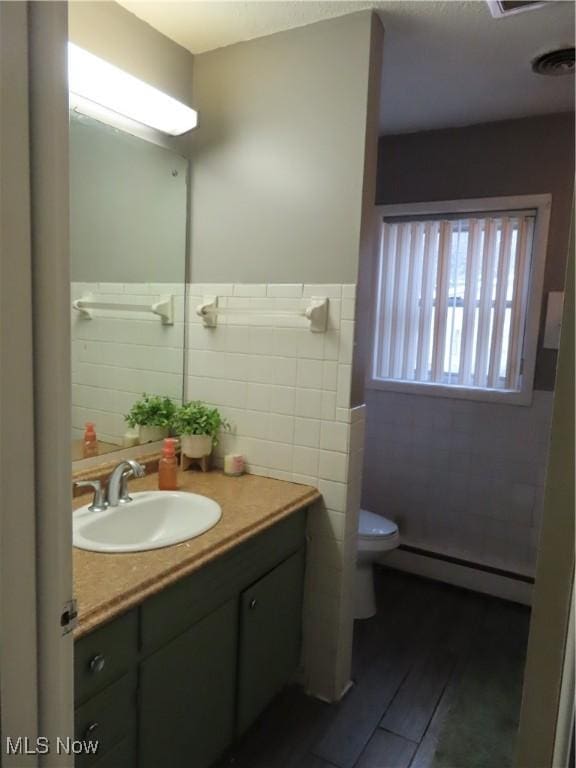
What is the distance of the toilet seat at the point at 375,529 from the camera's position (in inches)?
93.3

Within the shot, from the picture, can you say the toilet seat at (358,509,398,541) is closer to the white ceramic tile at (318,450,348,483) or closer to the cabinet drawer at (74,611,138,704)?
the white ceramic tile at (318,450,348,483)

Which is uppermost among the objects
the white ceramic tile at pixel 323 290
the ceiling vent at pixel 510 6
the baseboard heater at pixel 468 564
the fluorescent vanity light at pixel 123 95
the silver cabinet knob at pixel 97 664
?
the ceiling vent at pixel 510 6

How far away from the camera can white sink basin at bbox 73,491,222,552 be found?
4.98 ft

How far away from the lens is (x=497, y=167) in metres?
2.55

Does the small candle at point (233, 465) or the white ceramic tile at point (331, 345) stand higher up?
the white ceramic tile at point (331, 345)

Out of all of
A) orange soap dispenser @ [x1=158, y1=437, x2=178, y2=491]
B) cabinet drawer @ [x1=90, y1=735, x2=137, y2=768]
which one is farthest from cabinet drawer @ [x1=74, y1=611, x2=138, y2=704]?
orange soap dispenser @ [x1=158, y1=437, x2=178, y2=491]

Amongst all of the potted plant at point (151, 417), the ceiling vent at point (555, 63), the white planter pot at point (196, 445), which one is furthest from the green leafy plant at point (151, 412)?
the ceiling vent at point (555, 63)

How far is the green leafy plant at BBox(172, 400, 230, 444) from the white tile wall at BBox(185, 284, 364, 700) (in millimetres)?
76

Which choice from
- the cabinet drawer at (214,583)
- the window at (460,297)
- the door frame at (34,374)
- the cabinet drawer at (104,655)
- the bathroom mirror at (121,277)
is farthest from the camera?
the window at (460,297)

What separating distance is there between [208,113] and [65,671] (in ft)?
6.39

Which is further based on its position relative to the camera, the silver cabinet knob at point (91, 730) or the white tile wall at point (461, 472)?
the white tile wall at point (461, 472)

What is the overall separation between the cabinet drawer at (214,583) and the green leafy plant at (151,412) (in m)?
0.65

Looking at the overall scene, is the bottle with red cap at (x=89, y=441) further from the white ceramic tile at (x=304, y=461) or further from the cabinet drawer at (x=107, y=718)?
the cabinet drawer at (x=107, y=718)

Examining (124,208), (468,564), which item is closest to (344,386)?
(124,208)
